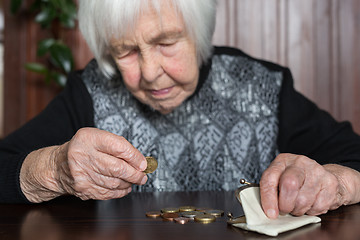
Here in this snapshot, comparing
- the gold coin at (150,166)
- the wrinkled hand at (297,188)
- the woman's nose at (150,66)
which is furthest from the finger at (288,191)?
the woman's nose at (150,66)

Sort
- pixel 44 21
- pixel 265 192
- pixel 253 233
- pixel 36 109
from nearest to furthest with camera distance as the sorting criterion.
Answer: pixel 253 233
pixel 265 192
pixel 44 21
pixel 36 109

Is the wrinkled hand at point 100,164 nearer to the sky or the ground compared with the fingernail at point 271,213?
nearer to the sky

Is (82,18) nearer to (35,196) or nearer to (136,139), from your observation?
(136,139)

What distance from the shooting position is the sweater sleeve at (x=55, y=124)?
1546 millimetres

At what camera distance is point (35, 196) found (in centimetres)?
129

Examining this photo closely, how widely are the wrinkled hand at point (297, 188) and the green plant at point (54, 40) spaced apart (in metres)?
1.99

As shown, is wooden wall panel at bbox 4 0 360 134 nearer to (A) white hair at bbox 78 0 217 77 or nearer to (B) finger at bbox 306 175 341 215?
(A) white hair at bbox 78 0 217 77

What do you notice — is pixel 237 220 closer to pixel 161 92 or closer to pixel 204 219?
pixel 204 219

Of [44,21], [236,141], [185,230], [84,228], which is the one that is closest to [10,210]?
[84,228]

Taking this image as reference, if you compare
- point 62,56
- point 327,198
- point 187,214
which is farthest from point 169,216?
point 62,56

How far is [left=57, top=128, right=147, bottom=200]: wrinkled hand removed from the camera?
1.07 meters

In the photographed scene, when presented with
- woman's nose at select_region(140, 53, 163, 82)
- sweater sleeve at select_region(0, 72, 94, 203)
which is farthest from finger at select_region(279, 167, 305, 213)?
sweater sleeve at select_region(0, 72, 94, 203)

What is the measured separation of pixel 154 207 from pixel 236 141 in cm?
69

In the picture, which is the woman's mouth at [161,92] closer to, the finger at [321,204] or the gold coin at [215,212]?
the gold coin at [215,212]
